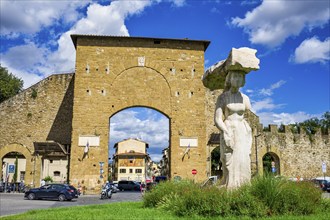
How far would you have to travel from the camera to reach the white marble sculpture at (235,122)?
322 inches

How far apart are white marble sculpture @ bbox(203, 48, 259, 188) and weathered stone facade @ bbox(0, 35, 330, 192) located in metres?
15.4

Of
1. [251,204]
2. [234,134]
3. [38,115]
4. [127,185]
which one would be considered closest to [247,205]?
[251,204]

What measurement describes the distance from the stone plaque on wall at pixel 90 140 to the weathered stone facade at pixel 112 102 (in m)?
0.20

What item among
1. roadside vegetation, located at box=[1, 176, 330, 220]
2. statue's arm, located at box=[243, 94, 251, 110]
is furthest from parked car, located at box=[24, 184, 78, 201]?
statue's arm, located at box=[243, 94, 251, 110]

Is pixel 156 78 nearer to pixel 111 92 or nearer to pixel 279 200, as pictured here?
pixel 111 92

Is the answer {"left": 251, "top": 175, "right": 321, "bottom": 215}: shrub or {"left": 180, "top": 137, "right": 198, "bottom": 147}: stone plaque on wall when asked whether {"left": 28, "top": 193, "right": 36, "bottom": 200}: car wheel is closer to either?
{"left": 180, "top": 137, "right": 198, "bottom": 147}: stone plaque on wall

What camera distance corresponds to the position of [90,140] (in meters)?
23.9

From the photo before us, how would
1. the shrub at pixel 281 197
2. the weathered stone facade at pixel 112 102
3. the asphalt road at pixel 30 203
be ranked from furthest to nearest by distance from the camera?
the weathered stone facade at pixel 112 102
the asphalt road at pixel 30 203
the shrub at pixel 281 197

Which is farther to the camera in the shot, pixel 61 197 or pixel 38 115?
pixel 38 115

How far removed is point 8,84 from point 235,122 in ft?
102

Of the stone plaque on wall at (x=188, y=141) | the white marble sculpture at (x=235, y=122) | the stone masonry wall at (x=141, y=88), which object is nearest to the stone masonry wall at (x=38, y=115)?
the stone masonry wall at (x=141, y=88)

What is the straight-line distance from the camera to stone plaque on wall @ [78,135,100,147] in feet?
78.0

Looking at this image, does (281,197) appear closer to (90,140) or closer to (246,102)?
(246,102)

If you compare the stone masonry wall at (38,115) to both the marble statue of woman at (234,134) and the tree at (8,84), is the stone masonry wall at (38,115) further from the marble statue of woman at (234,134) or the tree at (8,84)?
the marble statue of woman at (234,134)
